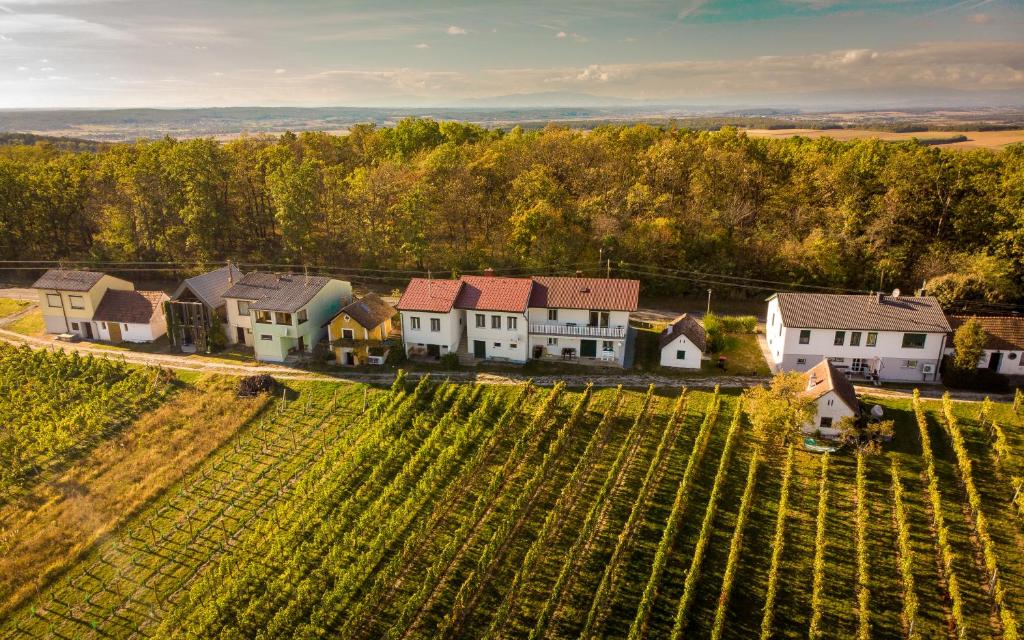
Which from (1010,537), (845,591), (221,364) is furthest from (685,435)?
(221,364)

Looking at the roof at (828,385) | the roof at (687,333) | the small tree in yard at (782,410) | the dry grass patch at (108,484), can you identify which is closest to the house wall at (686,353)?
the roof at (687,333)

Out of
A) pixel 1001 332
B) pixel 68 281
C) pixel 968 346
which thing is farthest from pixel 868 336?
pixel 68 281

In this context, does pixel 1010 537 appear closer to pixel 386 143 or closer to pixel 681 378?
pixel 681 378

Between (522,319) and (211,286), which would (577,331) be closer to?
(522,319)

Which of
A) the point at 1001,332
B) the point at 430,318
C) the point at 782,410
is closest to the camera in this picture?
the point at 782,410

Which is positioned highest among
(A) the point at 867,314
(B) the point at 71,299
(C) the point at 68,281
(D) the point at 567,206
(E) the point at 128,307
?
(D) the point at 567,206

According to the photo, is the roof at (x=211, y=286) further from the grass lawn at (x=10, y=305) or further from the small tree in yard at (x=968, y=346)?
the small tree in yard at (x=968, y=346)
